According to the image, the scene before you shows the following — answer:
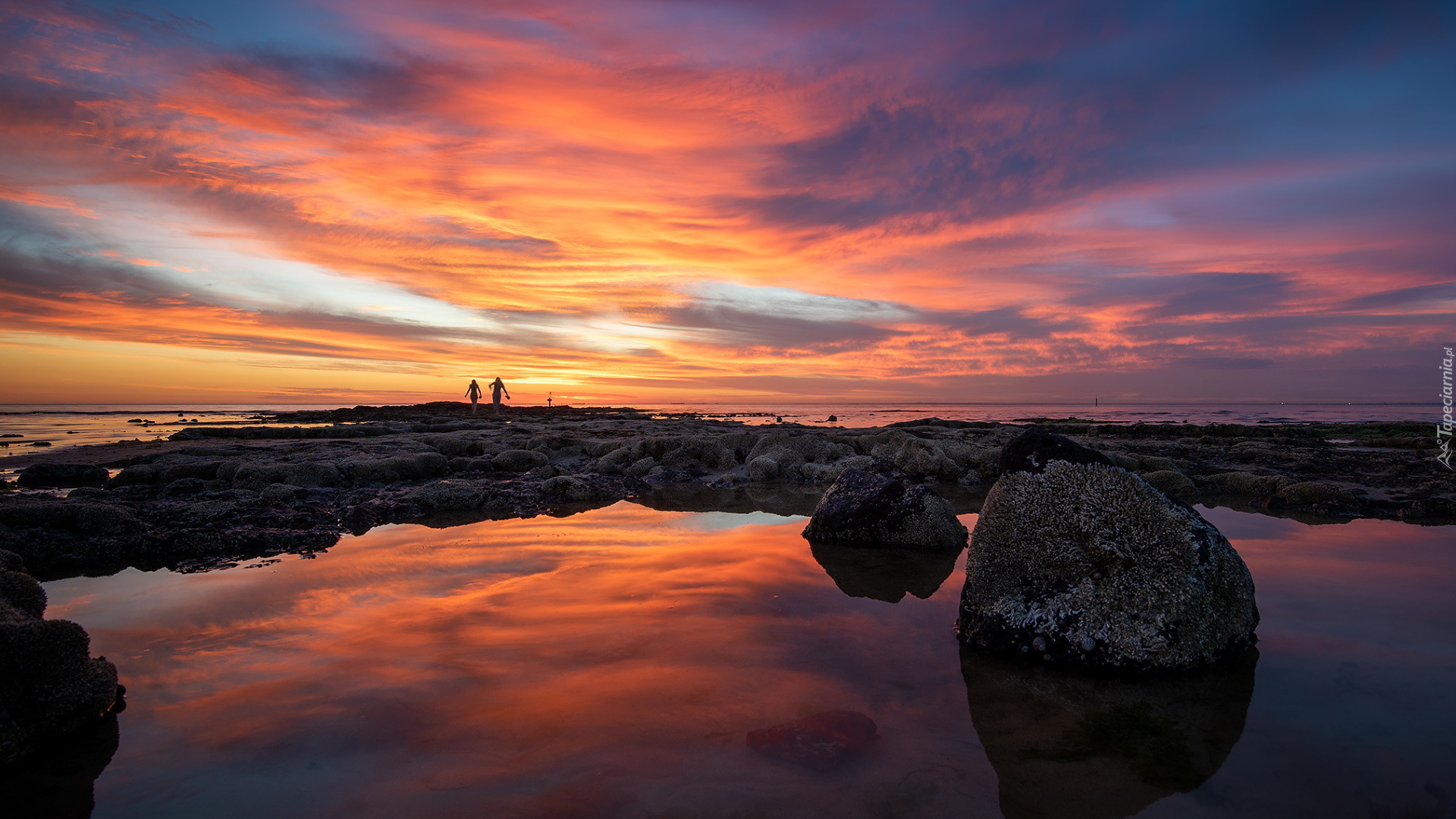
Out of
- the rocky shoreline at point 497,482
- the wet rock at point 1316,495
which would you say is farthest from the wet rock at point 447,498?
the wet rock at point 1316,495

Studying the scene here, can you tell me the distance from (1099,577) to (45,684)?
7013 millimetres

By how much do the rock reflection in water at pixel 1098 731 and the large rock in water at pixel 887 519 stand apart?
11.3ft

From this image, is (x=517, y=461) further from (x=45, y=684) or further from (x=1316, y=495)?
(x=1316, y=495)

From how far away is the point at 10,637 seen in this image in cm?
348

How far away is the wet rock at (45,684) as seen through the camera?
3.33m

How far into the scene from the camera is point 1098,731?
12.0 feet

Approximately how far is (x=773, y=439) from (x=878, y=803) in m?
14.2

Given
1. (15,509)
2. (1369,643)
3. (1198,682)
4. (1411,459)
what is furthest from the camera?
(1411,459)

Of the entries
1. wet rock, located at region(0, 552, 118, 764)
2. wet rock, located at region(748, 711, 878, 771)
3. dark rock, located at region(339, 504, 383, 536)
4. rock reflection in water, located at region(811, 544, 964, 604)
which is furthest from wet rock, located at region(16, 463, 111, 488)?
wet rock, located at region(748, 711, 878, 771)

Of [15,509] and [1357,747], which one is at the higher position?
[15,509]

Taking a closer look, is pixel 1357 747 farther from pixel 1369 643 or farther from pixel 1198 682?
pixel 1369 643

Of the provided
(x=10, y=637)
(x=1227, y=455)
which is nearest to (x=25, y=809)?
(x=10, y=637)

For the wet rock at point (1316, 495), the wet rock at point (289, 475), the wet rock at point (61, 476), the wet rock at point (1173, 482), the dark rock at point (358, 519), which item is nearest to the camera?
the dark rock at point (358, 519)

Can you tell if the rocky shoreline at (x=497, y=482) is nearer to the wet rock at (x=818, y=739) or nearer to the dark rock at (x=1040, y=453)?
the dark rock at (x=1040, y=453)
